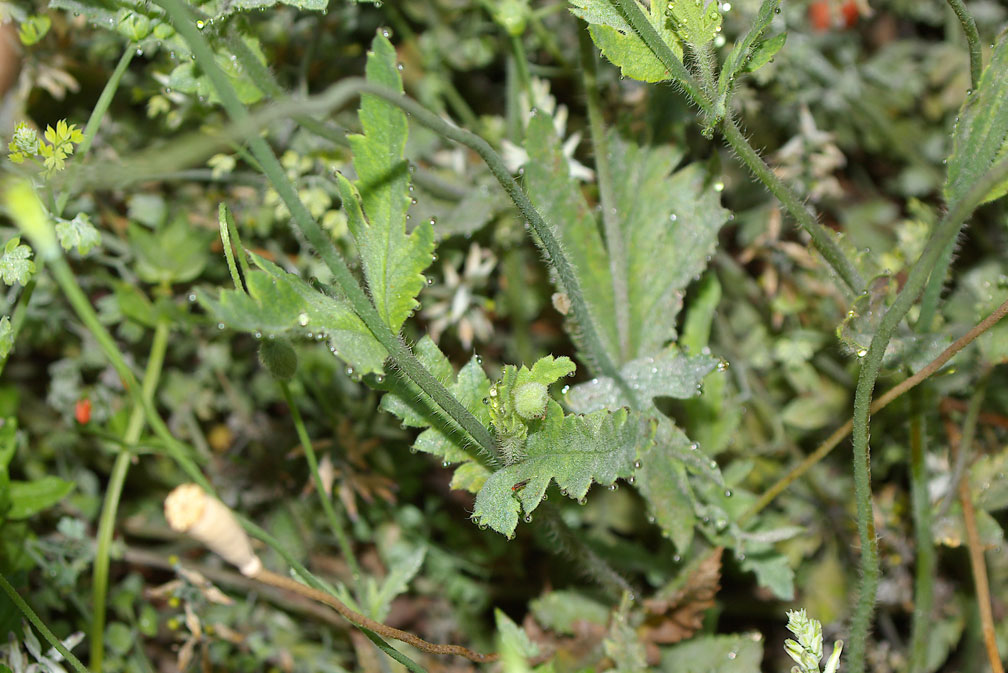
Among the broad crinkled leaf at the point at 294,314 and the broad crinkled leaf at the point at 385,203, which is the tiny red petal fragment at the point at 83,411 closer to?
the broad crinkled leaf at the point at 294,314

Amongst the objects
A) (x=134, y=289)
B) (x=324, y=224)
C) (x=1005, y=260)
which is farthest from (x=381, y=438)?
(x=1005, y=260)

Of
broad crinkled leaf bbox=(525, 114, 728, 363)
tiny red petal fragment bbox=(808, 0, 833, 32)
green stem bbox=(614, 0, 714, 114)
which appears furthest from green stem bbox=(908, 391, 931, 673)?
tiny red petal fragment bbox=(808, 0, 833, 32)

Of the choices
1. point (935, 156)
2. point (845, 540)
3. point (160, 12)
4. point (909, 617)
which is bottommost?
point (909, 617)

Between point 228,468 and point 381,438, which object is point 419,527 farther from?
point 228,468

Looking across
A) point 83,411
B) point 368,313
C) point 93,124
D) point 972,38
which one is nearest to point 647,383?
point 368,313

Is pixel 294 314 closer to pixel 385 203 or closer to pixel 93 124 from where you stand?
pixel 385 203

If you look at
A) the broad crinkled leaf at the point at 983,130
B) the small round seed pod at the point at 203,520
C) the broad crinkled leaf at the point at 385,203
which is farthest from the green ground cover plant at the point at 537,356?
the small round seed pod at the point at 203,520
